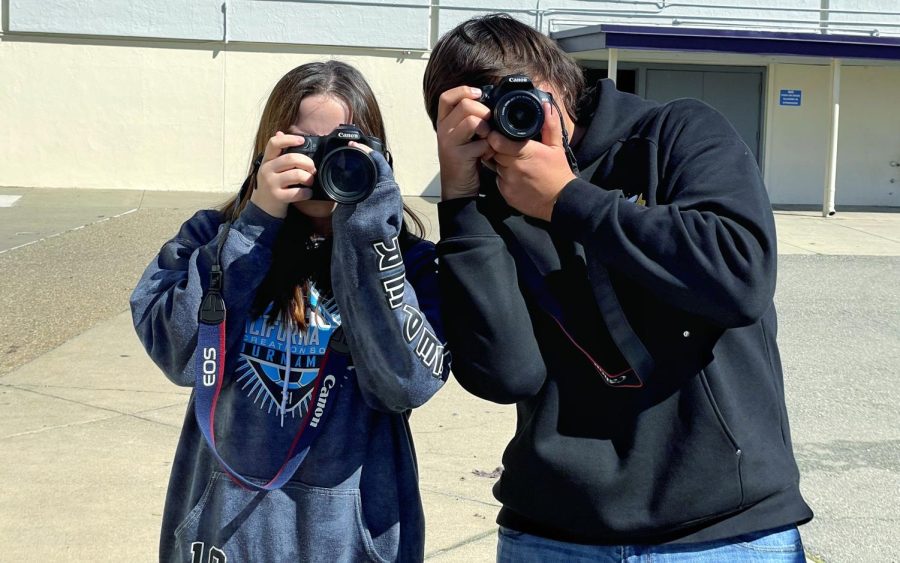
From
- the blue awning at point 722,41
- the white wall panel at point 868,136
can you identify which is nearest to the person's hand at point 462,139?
the blue awning at point 722,41

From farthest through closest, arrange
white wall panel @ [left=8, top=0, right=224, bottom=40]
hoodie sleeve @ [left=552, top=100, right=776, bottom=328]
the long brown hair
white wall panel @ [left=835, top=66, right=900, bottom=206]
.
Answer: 1. white wall panel @ [left=835, top=66, right=900, bottom=206]
2. white wall panel @ [left=8, top=0, right=224, bottom=40]
3. the long brown hair
4. hoodie sleeve @ [left=552, top=100, right=776, bottom=328]

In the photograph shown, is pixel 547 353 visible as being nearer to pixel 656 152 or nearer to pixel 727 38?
pixel 656 152

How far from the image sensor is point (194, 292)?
5.82 feet

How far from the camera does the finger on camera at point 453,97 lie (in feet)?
5.46

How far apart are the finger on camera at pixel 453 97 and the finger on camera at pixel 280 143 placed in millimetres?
261

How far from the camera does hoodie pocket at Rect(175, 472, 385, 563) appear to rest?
1.75 meters

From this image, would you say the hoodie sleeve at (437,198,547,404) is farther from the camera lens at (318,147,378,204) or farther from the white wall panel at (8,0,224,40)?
the white wall panel at (8,0,224,40)

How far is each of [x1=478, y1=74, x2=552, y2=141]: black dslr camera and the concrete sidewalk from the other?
6.90 feet

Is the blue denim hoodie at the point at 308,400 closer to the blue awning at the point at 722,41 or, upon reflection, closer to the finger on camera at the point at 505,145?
the finger on camera at the point at 505,145

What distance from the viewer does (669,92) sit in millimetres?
17047

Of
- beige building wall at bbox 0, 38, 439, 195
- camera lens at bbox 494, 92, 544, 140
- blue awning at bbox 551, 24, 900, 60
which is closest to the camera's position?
camera lens at bbox 494, 92, 544, 140

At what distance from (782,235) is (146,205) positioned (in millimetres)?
8364

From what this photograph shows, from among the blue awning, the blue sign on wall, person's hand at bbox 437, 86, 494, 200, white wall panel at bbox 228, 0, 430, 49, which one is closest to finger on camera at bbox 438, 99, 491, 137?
person's hand at bbox 437, 86, 494, 200

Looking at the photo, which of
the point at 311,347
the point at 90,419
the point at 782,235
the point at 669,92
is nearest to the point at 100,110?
the point at 669,92
